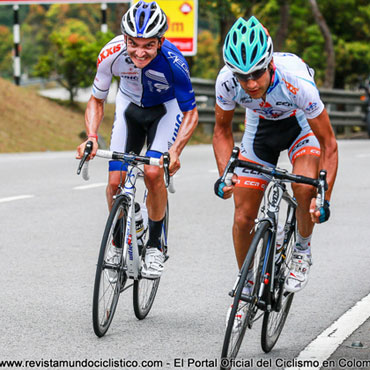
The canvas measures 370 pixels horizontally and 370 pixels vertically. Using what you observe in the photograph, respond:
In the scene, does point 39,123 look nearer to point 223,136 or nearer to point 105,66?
point 105,66

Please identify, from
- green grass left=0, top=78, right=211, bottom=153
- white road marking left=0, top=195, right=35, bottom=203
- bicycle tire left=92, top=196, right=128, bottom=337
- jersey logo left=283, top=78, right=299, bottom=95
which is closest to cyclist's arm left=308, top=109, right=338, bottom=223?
jersey logo left=283, top=78, right=299, bottom=95

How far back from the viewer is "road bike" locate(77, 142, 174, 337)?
18.2ft

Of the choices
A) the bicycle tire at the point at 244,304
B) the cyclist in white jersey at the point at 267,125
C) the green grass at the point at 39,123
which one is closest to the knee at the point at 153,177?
the cyclist in white jersey at the point at 267,125

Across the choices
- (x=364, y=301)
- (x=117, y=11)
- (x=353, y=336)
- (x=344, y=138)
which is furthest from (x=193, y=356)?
(x=344, y=138)

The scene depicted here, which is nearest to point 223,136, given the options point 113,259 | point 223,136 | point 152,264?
point 223,136

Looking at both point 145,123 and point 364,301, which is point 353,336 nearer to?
point 364,301

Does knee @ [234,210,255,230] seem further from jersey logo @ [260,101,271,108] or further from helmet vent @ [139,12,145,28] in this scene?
helmet vent @ [139,12,145,28]

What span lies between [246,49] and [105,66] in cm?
155

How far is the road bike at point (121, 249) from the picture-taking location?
18.2 feet

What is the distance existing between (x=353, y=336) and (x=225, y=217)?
530 centimetres

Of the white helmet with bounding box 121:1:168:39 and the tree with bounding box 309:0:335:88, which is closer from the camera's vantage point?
the white helmet with bounding box 121:1:168:39

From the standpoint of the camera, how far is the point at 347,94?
2930 centimetres

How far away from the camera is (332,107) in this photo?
29.0 m

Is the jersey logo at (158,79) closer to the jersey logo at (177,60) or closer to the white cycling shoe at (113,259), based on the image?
the jersey logo at (177,60)
